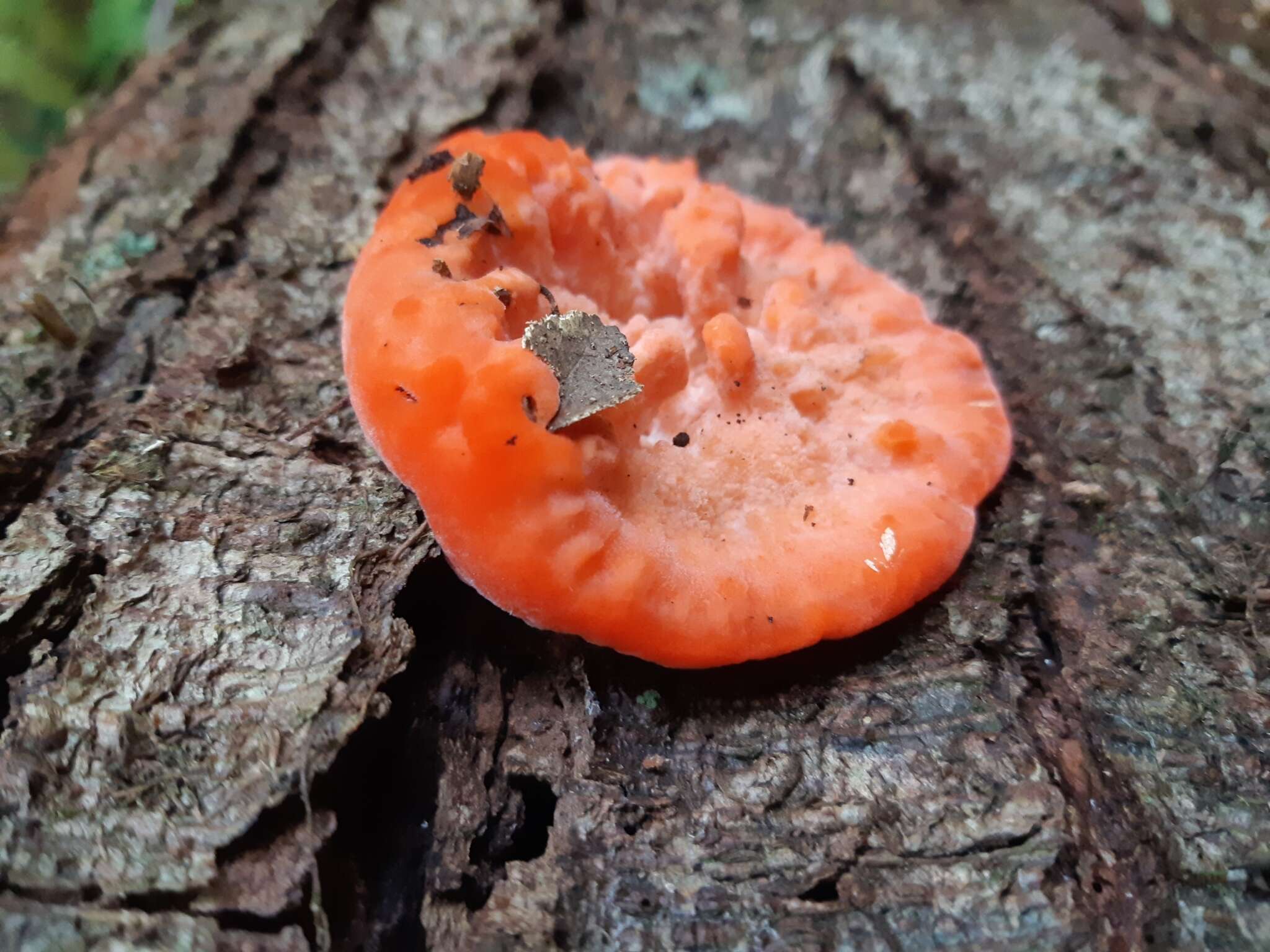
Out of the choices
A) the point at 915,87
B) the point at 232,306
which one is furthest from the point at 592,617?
the point at 915,87

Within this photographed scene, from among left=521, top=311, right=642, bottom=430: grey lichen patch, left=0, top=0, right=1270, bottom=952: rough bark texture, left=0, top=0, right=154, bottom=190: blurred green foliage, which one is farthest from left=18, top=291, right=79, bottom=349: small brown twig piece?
left=0, top=0, right=154, bottom=190: blurred green foliage

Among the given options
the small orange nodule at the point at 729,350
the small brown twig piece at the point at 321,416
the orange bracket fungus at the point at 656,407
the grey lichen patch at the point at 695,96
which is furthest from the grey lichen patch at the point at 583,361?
the grey lichen patch at the point at 695,96

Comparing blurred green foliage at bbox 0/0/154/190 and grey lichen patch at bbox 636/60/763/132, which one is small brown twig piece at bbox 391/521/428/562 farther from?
blurred green foliage at bbox 0/0/154/190

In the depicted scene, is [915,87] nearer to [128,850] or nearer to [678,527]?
[678,527]

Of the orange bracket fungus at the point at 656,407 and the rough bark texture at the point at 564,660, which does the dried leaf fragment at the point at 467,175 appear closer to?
the orange bracket fungus at the point at 656,407

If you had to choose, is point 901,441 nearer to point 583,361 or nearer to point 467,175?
point 583,361

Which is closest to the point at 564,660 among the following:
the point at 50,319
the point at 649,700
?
the point at 649,700
